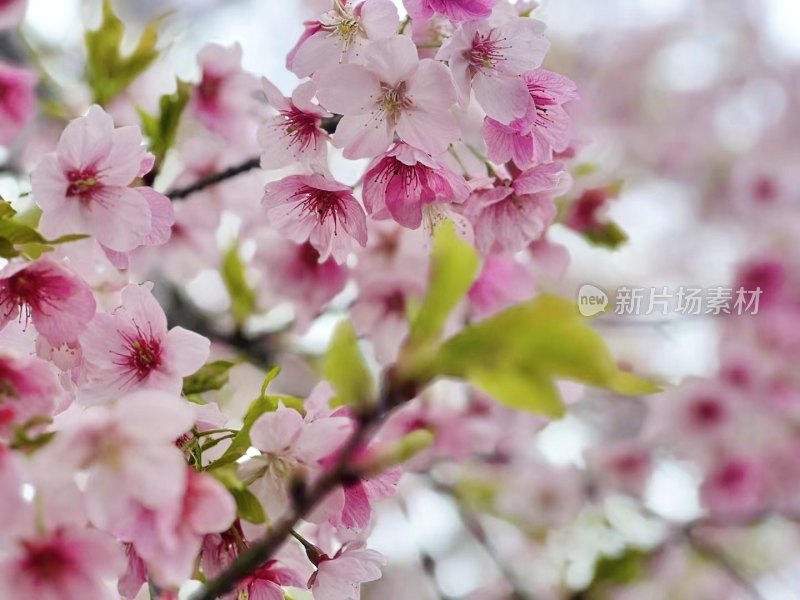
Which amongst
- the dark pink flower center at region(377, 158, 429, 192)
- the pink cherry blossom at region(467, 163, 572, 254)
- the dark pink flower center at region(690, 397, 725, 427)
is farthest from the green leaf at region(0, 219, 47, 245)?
the dark pink flower center at region(690, 397, 725, 427)

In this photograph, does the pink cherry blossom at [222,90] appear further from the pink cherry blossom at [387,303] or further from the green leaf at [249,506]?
the green leaf at [249,506]

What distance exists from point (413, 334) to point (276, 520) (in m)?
0.27

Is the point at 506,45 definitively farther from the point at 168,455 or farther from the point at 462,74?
the point at 168,455

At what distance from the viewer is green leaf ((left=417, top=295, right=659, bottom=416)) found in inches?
16.8

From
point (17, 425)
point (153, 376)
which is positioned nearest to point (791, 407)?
point (153, 376)

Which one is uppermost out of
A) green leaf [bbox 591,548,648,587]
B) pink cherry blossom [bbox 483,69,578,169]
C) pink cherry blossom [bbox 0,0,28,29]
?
pink cherry blossom [bbox 483,69,578,169]

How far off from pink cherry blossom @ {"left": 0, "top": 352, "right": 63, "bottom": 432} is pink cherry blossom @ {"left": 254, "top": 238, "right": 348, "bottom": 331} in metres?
0.56

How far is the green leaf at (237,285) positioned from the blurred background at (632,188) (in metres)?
0.12

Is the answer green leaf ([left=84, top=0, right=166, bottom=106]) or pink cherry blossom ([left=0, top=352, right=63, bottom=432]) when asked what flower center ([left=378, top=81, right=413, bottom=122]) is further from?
green leaf ([left=84, top=0, right=166, bottom=106])

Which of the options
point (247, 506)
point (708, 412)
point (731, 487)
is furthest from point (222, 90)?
point (731, 487)

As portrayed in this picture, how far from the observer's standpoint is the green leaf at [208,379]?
85 cm

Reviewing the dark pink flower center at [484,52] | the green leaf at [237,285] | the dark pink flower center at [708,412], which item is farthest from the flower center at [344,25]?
the dark pink flower center at [708,412]

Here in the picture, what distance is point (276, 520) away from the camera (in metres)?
0.66

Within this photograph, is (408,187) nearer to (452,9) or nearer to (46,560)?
(452,9)
